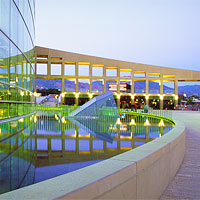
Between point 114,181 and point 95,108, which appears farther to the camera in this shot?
point 95,108

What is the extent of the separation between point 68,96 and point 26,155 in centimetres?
4503

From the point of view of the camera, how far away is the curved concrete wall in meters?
1.92

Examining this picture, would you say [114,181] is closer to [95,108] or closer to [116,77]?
[95,108]

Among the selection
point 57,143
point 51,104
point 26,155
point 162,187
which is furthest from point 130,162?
point 51,104

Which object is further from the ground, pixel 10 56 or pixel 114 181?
pixel 10 56

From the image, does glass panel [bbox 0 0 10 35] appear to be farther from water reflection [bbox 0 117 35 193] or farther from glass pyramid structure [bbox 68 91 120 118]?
glass pyramid structure [bbox 68 91 120 118]

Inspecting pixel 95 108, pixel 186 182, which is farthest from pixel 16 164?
pixel 95 108

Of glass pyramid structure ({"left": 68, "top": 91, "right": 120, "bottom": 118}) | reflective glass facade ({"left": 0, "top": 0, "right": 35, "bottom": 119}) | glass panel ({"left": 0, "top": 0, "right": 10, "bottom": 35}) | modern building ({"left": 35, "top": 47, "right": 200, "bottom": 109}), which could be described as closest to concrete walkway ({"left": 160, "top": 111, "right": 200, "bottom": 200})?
reflective glass facade ({"left": 0, "top": 0, "right": 35, "bottom": 119})

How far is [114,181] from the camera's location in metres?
2.37

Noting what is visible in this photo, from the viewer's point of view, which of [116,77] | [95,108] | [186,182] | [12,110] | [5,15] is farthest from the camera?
[116,77]

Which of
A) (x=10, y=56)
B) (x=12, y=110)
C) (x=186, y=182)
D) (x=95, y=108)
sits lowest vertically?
(x=186, y=182)

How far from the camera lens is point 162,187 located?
3.70 meters

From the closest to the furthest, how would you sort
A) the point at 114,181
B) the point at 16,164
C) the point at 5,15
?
the point at 114,181
the point at 16,164
the point at 5,15

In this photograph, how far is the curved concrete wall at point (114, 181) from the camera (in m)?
1.92
